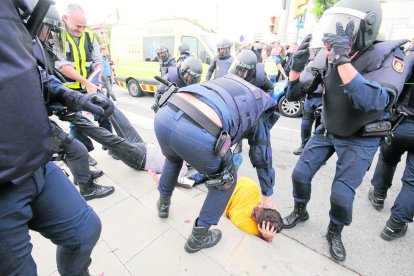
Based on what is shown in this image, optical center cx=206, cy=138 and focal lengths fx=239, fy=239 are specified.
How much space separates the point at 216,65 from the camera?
17.0ft

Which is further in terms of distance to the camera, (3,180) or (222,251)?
(222,251)

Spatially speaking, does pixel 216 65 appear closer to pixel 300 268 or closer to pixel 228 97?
pixel 228 97

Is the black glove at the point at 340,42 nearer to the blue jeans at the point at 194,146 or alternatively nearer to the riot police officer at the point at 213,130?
the riot police officer at the point at 213,130

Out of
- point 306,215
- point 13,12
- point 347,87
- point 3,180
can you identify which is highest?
point 13,12

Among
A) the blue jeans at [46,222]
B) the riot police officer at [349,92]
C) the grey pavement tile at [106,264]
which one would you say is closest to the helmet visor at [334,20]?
the riot police officer at [349,92]

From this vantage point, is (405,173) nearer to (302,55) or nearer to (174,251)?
(302,55)

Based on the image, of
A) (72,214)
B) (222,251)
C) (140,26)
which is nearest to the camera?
(72,214)

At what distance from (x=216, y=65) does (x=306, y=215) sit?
3789 mm

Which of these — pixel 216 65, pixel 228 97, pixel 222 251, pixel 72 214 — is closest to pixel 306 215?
pixel 222 251

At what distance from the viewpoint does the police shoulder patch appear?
157 cm

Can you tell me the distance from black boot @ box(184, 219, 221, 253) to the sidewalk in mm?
44

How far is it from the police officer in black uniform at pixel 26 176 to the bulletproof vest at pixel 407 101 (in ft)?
7.81

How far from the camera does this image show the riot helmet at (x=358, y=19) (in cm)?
155

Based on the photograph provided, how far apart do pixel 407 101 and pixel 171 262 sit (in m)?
2.24
